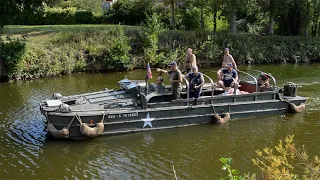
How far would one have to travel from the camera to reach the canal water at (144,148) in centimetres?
1091

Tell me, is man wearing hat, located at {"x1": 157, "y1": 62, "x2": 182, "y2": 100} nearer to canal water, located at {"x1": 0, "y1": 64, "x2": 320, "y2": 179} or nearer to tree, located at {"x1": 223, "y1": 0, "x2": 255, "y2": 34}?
canal water, located at {"x1": 0, "y1": 64, "x2": 320, "y2": 179}

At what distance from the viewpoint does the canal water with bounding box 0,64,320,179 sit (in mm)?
10906

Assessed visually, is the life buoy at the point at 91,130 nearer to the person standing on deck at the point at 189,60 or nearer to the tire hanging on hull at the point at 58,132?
the tire hanging on hull at the point at 58,132

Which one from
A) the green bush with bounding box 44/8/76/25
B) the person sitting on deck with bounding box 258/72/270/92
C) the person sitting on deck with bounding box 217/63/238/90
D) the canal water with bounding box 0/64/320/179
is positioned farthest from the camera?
the green bush with bounding box 44/8/76/25

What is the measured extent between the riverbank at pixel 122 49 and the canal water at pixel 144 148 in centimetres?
778

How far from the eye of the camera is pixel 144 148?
12.6 meters

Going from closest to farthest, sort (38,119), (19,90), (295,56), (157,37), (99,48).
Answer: (38,119) < (19,90) < (99,48) < (157,37) < (295,56)

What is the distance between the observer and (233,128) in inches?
573

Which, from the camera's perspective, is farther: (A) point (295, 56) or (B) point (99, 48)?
(A) point (295, 56)

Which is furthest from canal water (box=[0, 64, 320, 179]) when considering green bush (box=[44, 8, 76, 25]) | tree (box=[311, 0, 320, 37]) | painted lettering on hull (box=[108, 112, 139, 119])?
green bush (box=[44, 8, 76, 25])

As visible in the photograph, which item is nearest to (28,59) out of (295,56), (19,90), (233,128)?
(19,90)

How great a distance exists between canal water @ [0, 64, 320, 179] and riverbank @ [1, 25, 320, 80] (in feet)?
25.5

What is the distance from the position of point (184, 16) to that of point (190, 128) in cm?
2419

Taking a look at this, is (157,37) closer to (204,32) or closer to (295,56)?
(204,32)
